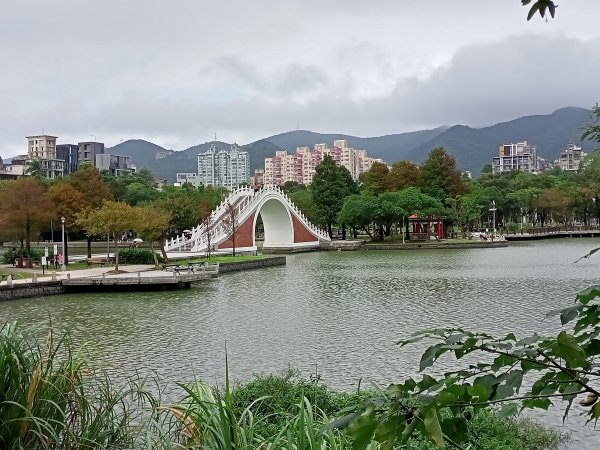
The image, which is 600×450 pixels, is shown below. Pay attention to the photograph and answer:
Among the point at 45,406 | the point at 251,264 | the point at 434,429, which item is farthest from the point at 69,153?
the point at 434,429

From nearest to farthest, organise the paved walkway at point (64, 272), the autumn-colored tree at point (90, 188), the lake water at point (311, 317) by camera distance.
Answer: the lake water at point (311, 317), the paved walkway at point (64, 272), the autumn-colored tree at point (90, 188)

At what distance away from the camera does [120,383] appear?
9.02 m

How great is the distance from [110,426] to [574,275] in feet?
74.2

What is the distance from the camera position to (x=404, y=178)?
54938mm

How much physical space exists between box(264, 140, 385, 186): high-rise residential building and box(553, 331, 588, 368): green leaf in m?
147

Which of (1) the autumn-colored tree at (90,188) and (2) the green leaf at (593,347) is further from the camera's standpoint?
(1) the autumn-colored tree at (90,188)

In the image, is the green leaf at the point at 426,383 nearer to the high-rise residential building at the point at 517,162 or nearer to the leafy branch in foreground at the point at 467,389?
the leafy branch in foreground at the point at 467,389

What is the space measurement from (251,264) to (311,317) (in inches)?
630

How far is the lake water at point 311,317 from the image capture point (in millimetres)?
9969

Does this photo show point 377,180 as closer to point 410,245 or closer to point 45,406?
point 410,245

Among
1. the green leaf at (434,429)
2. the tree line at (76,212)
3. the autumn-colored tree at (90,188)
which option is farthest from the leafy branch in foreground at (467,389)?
the autumn-colored tree at (90,188)

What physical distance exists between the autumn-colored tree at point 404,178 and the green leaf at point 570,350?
53.5 meters

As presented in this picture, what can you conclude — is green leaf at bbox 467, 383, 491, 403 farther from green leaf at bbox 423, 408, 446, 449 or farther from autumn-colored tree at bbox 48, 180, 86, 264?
autumn-colored tree at bbox 48, 180, 86, 264

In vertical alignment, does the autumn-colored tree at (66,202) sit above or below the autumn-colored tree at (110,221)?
above
